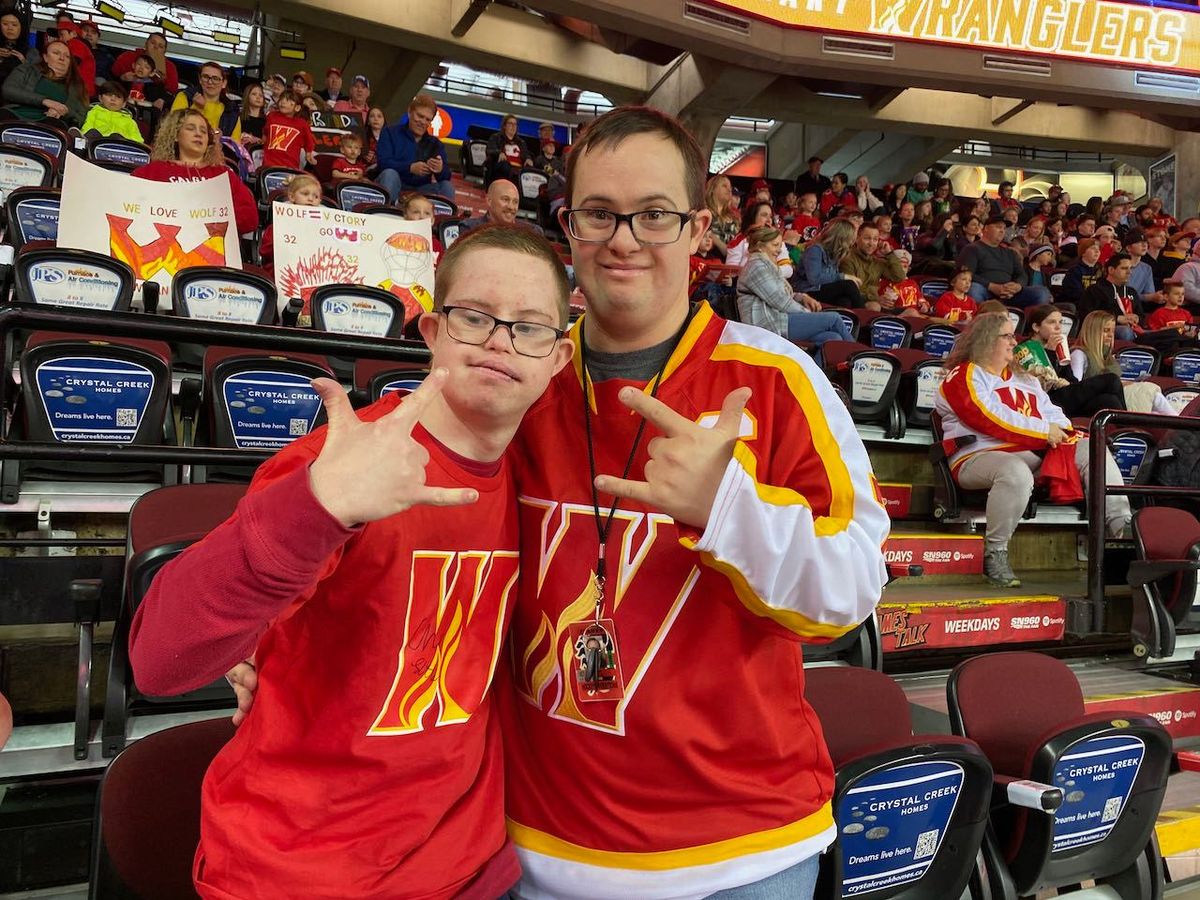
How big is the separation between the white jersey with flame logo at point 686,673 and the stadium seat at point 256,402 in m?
2.10

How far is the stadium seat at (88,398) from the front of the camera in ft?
8.95

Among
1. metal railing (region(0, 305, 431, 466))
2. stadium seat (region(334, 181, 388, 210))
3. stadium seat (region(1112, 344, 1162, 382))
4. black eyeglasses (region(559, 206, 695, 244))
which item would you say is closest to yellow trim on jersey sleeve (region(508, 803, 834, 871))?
black eyeglasses (region(559, 206, 695, 244))

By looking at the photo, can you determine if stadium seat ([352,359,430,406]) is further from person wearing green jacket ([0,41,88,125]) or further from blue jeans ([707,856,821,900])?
person wearing green jacket ([0,41,88,125])

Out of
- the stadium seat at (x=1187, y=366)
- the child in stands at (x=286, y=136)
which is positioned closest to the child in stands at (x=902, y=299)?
the stadium seat at (x=1187, y=366)

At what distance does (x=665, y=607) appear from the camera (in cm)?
107

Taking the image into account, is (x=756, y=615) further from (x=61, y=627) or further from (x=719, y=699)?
(x=61, y=627)

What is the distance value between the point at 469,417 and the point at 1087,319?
20.1ft

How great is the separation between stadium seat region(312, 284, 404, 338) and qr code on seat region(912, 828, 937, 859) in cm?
314

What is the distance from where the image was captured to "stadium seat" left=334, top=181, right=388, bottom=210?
6848 mm

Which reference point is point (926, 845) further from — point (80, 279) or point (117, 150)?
point (117, 150)

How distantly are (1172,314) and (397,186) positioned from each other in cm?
772

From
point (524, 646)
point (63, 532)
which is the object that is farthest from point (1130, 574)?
point (63, 532)

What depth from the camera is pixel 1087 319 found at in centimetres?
606

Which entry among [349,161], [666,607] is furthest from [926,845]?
[349,161]
